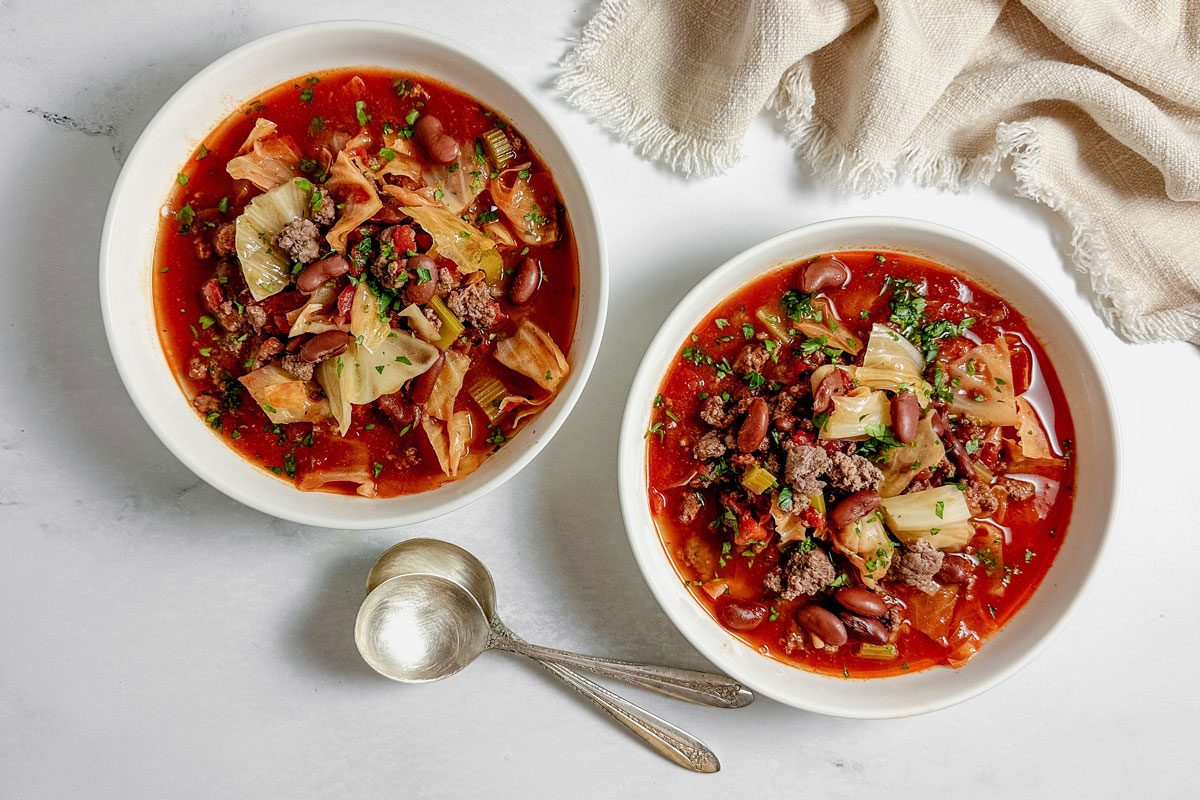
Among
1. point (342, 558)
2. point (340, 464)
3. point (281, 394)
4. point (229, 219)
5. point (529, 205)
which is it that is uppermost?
point (529, 205)

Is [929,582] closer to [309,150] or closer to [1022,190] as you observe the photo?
[1022,190]

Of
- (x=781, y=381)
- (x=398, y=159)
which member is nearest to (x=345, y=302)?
(x=398, y=159)

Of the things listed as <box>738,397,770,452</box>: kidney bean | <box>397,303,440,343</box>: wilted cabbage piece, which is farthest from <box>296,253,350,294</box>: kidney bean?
<box>738,397,770,452</box>: kidney bean

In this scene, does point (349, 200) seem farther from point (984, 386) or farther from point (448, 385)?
point (984, 386)

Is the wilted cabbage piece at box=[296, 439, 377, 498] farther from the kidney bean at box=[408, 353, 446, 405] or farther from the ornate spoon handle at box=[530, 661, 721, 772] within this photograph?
the ornate spoon handle at box=[530, 661, 721, 772]

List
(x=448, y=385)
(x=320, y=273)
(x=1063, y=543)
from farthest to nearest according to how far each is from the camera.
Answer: (x=1063, y=543), (x=448, y=385), (x=320, y=273)

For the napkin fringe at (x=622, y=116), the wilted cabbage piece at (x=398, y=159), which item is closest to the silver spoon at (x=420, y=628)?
the wilted cabbage piece at (x=398, y=159)
